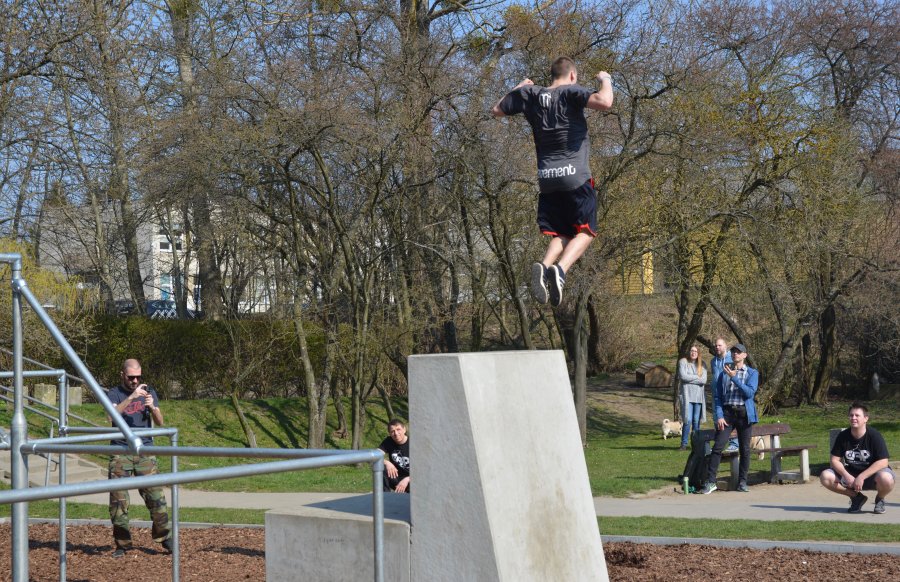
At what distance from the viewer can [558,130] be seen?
7004 mm

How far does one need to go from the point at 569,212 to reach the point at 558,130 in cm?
59

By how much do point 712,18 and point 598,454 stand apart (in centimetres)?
980

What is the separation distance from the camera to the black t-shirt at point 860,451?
10242 millimetres

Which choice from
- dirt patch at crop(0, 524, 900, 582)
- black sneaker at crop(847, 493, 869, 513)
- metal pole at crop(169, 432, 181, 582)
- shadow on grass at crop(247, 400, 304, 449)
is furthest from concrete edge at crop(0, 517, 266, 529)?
shadow on grass at crop(247, 400, 304, 449)

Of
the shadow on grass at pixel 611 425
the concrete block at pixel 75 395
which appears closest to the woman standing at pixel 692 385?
the shadow on grass at pixel 611 425

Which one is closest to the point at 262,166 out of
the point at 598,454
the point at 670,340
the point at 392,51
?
the point at 392,51

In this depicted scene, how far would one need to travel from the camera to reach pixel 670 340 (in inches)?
1364

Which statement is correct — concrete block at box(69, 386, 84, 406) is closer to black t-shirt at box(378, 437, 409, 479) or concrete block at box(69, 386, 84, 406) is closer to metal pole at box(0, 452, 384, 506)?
black t-shirt at box(378, 437, 409, 479)

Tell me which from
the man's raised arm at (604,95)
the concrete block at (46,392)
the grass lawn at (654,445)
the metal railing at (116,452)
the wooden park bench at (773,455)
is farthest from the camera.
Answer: the concrete block at (46,392)

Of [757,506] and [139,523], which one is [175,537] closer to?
[139,523]

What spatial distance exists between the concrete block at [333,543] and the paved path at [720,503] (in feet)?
11.1

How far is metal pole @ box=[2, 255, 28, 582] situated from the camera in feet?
12.0

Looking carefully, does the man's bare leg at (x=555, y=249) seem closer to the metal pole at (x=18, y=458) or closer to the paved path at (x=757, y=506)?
the metal pole at (x=18, y=458)

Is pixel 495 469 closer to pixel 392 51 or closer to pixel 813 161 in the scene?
pixel 392 51
